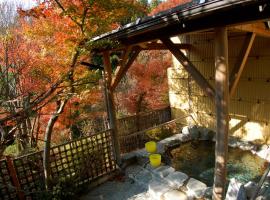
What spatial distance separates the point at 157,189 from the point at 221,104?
2.61 m

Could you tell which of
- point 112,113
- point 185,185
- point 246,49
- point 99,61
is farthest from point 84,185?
point 99,61

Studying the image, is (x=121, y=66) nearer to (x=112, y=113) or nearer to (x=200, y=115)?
(x=112, y=113)

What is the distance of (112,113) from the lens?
6.10 metres

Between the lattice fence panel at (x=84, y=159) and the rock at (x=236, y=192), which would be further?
the lattice fence panel at (x=84, y=159)

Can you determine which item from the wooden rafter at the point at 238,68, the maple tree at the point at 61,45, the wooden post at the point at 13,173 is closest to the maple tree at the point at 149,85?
the maple tree at the point at 61,45

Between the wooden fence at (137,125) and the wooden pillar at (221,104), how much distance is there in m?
4.35

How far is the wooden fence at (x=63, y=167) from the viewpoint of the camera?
15.3ft

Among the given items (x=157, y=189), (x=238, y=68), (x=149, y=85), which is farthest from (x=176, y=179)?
(x=149, y=85)

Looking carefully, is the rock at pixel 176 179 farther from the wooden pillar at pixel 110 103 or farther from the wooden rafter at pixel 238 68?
the wooden rafter at pixel 238 68

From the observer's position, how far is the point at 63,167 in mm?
5379

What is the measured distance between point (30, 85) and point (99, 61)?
7489 mm

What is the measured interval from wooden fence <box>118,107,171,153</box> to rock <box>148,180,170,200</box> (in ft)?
9.02

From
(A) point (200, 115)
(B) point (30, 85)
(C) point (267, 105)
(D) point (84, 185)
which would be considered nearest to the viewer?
(D) point (84, 185)

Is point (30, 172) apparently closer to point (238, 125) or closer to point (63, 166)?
point (63, 166)
